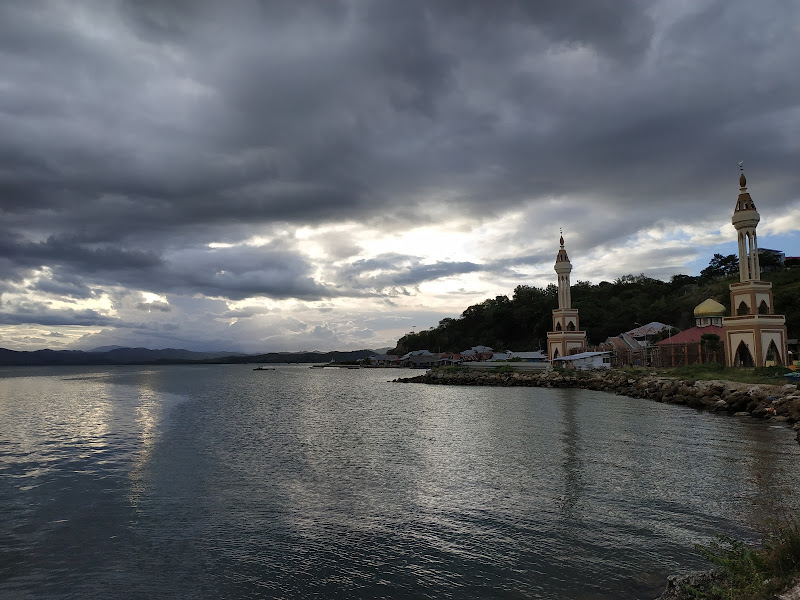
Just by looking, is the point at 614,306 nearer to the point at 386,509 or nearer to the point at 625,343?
the point at 625,343

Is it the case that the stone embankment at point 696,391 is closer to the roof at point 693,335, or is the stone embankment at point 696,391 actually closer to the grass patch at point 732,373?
the grass patch at point 732,373

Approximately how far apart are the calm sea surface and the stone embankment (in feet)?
9.79

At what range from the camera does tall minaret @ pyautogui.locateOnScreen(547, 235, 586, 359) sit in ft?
309

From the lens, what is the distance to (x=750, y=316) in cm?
5034

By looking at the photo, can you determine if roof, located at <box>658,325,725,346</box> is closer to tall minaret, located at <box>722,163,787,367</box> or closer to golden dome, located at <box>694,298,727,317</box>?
golden dome, located at <box>694,298,727,317</box>

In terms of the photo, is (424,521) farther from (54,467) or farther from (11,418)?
(11,418)

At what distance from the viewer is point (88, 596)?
1064cm

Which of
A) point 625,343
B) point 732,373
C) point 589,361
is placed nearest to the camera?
point 732,373

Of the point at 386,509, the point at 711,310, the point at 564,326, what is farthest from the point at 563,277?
the point at 386,509

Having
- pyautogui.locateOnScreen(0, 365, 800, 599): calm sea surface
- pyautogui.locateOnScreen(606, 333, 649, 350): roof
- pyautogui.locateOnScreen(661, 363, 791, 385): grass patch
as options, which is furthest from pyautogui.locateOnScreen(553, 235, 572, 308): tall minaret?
pyautogui.locateOnScreen(0, 365, 800, 599): calm sea surface

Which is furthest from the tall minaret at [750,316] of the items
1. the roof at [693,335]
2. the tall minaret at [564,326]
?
the tall minaret at [564,326]

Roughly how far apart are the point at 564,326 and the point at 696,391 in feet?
178

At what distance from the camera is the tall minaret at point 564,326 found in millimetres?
94250

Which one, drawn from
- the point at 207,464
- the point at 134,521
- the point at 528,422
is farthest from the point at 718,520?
the point at 528,422
